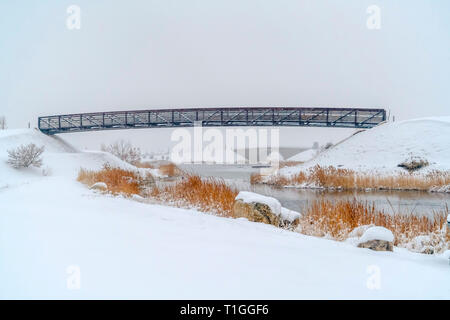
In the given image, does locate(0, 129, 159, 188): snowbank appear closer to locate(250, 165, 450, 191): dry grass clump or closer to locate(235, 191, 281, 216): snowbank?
locate(235, 191, 281, 216): snowbank

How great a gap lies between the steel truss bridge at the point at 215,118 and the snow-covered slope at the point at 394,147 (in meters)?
2.78

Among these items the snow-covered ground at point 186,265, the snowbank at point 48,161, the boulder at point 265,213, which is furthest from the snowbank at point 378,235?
the snowbank at point 48,161

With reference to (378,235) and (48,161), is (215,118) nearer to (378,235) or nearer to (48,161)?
(48,161)

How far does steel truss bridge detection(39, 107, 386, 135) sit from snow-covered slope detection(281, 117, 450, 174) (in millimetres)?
2782

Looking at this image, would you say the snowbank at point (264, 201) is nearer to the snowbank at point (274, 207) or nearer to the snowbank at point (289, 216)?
the snowbank at point (274, 207)

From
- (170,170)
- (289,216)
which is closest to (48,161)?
(170,170)

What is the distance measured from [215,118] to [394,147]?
17.2 metres

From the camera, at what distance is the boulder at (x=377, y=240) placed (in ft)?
9.21

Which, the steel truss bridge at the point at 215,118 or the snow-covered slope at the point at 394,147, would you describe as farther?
the steel truss bridge at the point at 215,118

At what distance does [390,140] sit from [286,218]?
20.3 m

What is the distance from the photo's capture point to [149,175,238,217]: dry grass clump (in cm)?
576

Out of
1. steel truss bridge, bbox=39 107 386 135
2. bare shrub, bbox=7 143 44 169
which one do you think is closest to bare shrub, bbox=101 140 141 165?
steel truss bridge, bbox=39 107 386 135

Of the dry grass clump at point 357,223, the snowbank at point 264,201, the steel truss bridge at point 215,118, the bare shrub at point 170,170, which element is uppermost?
the steel truss bridge at point 215,118
